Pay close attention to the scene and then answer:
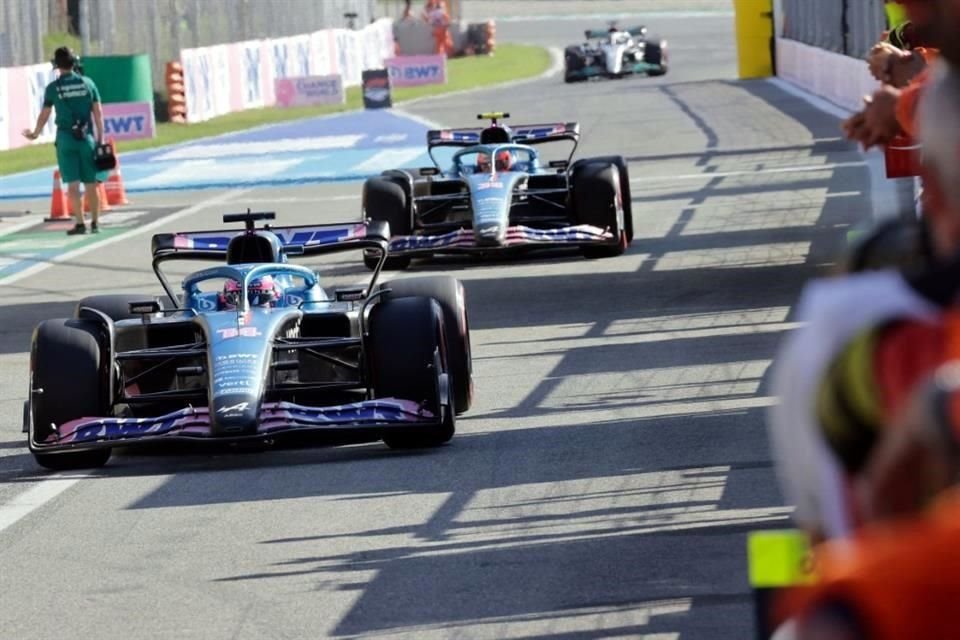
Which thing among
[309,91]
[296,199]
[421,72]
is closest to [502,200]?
[296,199]

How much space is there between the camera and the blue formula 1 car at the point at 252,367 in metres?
9.45

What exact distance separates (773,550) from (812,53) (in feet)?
127

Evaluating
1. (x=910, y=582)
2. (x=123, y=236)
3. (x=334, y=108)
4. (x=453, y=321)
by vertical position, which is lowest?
(x=123, y=236)

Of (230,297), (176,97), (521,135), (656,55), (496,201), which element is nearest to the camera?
(230,297)

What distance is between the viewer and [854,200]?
2148 centimetres

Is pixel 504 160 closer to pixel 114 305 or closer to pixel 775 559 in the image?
pixel 114 305

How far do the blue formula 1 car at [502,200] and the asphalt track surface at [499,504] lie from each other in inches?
35.2

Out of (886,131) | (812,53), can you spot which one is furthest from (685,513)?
(812,53)

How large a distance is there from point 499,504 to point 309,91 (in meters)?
39.0

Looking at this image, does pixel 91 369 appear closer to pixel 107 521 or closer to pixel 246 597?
pixel 107 521

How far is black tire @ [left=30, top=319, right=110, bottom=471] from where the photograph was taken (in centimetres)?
963

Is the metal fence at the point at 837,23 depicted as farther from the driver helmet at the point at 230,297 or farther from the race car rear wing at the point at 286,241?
the driver helmet at the point at 230,297

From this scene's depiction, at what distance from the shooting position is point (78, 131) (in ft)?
74.7

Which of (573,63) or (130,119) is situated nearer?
(130,119)
